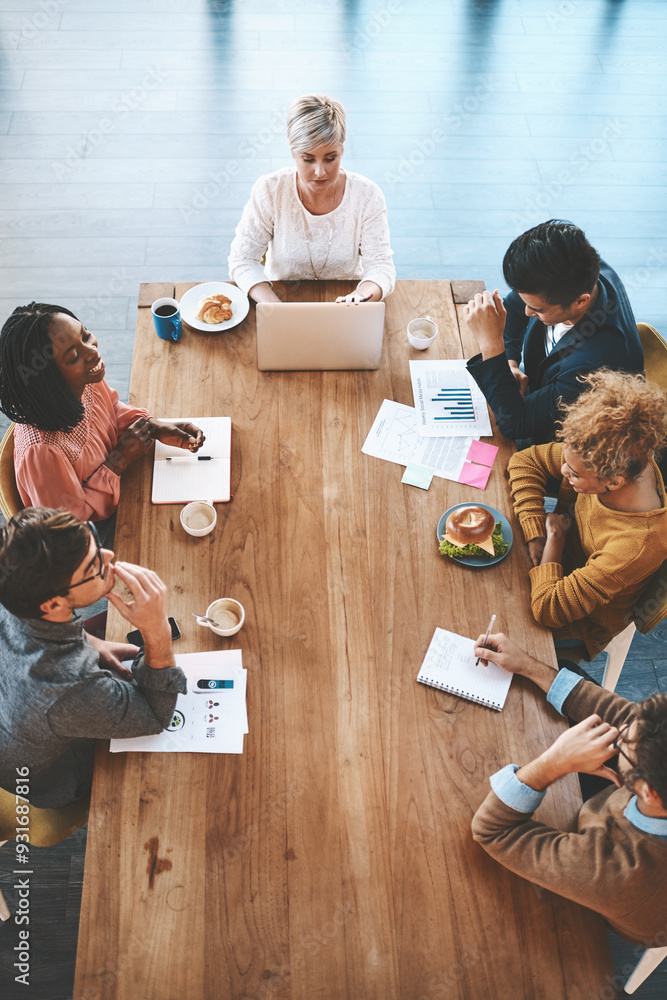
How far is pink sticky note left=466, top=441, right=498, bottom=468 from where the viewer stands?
6.90 ft

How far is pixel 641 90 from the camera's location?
4.74 m

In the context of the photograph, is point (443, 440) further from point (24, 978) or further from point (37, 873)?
point (24, 978)

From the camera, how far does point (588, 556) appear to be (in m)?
1.98

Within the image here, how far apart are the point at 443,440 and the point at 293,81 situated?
3412 mm

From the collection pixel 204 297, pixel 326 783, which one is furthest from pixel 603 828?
pixel 204 297

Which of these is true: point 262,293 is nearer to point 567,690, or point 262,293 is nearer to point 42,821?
point 567,690

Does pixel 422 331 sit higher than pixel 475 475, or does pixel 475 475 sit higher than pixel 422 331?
pixel 422 331

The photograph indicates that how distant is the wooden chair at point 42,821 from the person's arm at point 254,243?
1542 millimetres

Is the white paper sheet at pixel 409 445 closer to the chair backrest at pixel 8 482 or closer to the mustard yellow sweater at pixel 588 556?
the mustard yellow sweater at pixel 588 556

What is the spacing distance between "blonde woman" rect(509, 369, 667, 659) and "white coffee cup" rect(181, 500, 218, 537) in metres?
0.80

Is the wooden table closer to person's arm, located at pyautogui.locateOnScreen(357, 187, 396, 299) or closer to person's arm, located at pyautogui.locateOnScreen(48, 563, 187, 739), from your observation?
person's arm, located at pyautogui.locateOnScreen(48, 563, 187, 739)

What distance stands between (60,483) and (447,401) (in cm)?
110

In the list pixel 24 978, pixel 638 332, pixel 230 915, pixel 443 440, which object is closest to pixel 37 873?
pixel 24 978

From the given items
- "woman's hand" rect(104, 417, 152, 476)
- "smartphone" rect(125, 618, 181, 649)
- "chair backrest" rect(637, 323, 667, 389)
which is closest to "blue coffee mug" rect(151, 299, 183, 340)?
"woman's hand" rect(104, 417, 152, 476)
